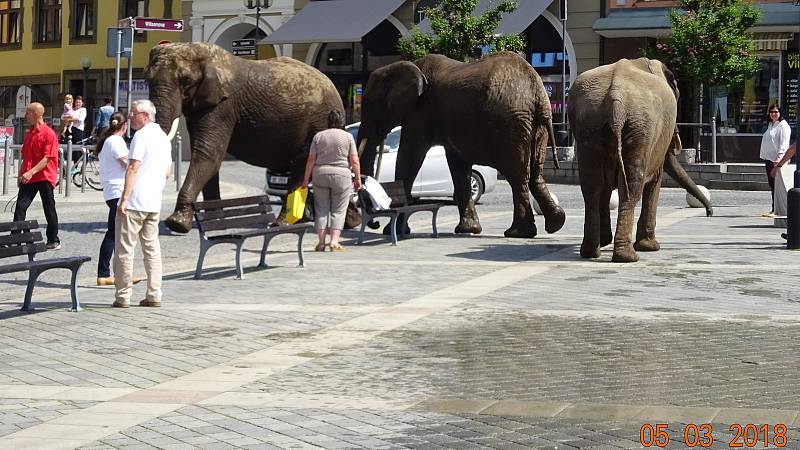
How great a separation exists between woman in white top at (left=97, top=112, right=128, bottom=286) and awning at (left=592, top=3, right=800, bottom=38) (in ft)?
78.7

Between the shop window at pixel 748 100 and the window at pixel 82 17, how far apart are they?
79.5 feet

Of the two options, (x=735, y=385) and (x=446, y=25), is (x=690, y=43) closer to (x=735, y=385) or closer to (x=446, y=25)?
(x=446, y=25)

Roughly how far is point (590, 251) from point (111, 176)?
16.9 ft

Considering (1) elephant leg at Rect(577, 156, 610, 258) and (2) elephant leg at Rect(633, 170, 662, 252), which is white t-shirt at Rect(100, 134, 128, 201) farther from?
(2) elephant leg at Rect(633, 170, 662, 252)

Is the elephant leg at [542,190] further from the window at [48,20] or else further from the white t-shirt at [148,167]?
the window at [48,20]

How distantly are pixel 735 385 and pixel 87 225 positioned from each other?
13.8m

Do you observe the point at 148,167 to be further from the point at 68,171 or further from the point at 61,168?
the point at 61,168

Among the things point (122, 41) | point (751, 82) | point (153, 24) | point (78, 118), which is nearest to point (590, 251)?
point (153, 24)

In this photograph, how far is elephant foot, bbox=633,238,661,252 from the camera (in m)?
16.5

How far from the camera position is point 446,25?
37.6 m

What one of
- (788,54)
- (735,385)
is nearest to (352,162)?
(735,385)

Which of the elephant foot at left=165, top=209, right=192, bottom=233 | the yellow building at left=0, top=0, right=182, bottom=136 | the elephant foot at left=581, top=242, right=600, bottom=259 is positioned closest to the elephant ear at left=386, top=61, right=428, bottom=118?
the elephant foot at left=165, top=209, right=192, bottom=233

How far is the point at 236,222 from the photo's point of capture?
581 inches

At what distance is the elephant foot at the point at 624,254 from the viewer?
50.1 feet
